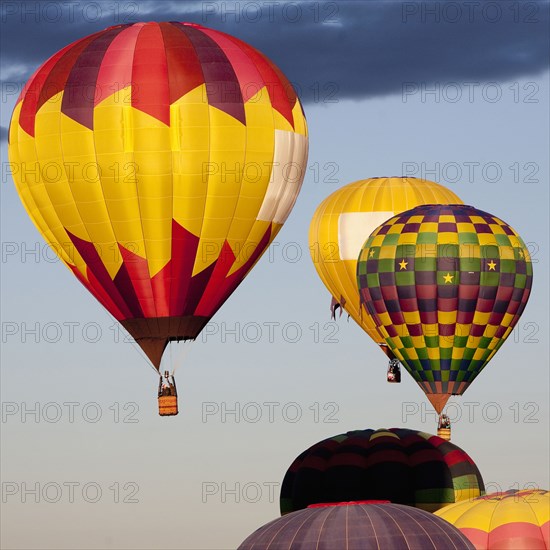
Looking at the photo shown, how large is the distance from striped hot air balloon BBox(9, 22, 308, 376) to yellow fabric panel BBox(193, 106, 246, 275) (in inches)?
1.2

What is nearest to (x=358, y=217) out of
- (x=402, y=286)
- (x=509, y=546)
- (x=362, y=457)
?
(x=402, y=286)

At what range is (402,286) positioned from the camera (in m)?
63.0

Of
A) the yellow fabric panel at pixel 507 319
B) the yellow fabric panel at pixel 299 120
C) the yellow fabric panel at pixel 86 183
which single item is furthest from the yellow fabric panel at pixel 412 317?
the yellow fabric panel at pixel 86 183

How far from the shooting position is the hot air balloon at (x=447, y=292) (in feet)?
205

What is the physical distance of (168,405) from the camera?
55.1 meters

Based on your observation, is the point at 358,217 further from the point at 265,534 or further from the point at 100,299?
the point at 265,534

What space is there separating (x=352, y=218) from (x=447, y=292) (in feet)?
26.4

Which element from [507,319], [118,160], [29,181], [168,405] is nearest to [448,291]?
[507,319]

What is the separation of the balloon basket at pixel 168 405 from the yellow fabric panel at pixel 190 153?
3889 millimetres

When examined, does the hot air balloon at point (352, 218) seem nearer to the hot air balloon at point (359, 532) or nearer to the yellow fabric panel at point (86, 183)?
the yellow fabric panel at point (86, 183)

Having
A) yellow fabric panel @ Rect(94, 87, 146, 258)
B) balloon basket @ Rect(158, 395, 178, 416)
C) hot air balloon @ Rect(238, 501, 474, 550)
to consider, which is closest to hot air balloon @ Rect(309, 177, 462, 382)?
balloon basket @ Rect(158, 395, 178, 416)

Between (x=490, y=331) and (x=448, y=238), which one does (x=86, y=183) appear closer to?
(x=448, y=238)

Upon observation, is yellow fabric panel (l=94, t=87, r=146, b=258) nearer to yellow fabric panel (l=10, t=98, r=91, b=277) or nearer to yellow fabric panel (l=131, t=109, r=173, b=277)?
yellow fabric panel (l=131, t=109, r=173, b=277)

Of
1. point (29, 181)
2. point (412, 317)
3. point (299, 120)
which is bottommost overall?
point (412, 317)
